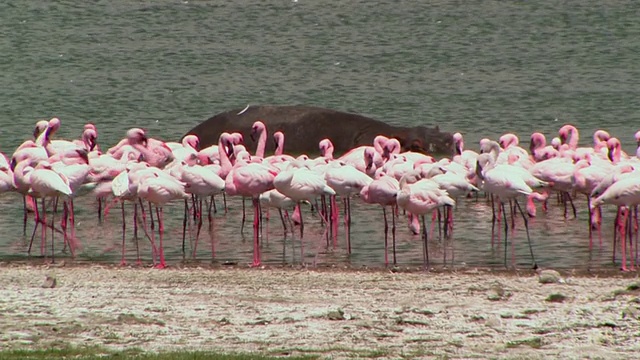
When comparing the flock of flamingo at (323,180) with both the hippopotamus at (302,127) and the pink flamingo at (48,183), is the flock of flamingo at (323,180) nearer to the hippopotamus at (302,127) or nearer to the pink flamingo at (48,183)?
the pink flamingo at (48,183)

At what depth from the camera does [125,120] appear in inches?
1206

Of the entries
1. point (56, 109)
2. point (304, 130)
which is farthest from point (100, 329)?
point (56, 109)

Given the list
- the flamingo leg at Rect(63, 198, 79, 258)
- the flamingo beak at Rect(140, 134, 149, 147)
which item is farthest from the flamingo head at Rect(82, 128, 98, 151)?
the flamingo leg at Rect(63, 198, 79, 258)

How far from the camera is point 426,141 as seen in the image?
2406cm

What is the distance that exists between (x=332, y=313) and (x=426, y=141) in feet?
44.5


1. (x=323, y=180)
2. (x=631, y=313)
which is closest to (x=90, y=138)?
(x=323, y=180)

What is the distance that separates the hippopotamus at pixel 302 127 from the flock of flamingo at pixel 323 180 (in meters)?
7.02

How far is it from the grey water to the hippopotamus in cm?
234

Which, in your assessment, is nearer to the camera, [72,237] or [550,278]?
[550,278]

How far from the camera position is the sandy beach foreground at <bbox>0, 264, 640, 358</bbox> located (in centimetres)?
974

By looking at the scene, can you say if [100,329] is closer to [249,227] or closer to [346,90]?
[249,227]

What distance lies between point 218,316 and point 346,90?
25094 mm

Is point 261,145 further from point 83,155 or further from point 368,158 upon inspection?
point 83,155

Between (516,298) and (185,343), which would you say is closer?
(185,343)
